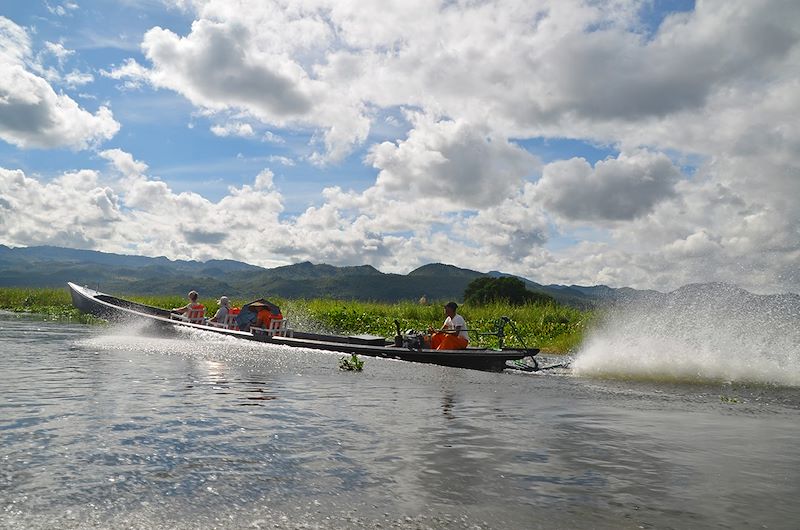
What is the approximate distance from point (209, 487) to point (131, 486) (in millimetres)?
684

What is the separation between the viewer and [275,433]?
323 inches

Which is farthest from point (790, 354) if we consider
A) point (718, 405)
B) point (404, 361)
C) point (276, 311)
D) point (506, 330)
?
point (276, 311)

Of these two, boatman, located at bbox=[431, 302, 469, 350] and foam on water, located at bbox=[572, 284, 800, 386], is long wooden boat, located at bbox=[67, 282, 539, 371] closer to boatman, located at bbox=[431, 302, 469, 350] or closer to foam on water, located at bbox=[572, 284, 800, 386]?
boatman, located at bbox=[431, 302, 469, 350]

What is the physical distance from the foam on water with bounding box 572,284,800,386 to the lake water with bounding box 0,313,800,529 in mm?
3109

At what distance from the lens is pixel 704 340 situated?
18453 mm

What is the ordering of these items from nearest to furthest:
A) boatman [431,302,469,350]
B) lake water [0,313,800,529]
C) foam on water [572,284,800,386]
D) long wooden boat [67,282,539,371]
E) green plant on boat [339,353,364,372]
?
1. lake water [0,313,800,529]
2. green plant on boat [339,353,364,372]
3. foam on water [572,284,800,386]
4. long wooden boat [67,282,539,371]
5. boatman [431,302,469,350]

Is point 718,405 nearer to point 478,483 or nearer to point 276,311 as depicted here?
point 478,483

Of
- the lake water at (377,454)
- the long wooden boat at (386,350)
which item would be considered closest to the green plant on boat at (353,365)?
the lake water at (377,454)

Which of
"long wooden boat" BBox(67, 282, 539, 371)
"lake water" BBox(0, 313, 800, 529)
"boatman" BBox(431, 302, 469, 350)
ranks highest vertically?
"boatman" BBox(431, 302, 469, 350)

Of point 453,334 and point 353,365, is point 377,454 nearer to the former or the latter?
point 353,365

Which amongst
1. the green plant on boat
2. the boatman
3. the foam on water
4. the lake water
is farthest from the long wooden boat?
the lake water

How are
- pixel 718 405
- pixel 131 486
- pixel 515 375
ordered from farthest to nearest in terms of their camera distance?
pixel 515 375, pixel 718 405, pixel 131 486

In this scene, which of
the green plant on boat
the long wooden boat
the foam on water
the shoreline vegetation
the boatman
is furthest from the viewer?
the shoreline vegetation

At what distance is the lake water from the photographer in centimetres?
532
